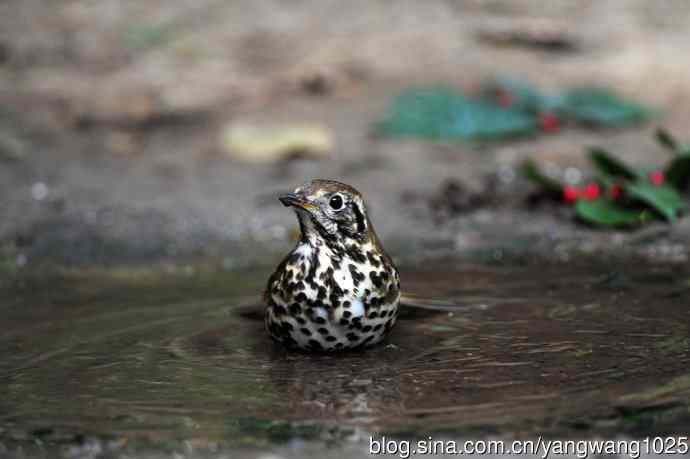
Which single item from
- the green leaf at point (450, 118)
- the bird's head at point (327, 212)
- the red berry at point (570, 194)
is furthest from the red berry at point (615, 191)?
the bird's head at point (327, 212)

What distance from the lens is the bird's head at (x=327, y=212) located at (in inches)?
186

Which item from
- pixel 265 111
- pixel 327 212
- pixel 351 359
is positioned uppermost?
pixel 265 111

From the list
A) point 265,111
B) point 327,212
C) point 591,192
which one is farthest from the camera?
point 265,111

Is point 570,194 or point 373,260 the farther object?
point 570,194

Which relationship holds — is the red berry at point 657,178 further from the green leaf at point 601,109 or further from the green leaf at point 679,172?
the green leaf at point 601,109

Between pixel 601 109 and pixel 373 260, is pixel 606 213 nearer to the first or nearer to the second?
pixel 601 109

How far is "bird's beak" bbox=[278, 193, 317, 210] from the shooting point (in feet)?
15.3

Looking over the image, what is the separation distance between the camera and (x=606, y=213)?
725 centimetres

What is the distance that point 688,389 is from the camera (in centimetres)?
404

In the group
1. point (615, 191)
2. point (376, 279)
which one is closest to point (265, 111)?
point (615, 191)

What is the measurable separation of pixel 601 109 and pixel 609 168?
214 cm

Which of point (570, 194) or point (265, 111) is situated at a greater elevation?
point (265, 111)

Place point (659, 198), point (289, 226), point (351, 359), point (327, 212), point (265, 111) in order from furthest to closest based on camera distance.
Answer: point (265, 111) < point (289, 226) < point (659, 198) < point (351, 359) < point (327, 212)

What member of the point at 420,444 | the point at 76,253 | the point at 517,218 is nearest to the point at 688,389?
the point at 420,444
